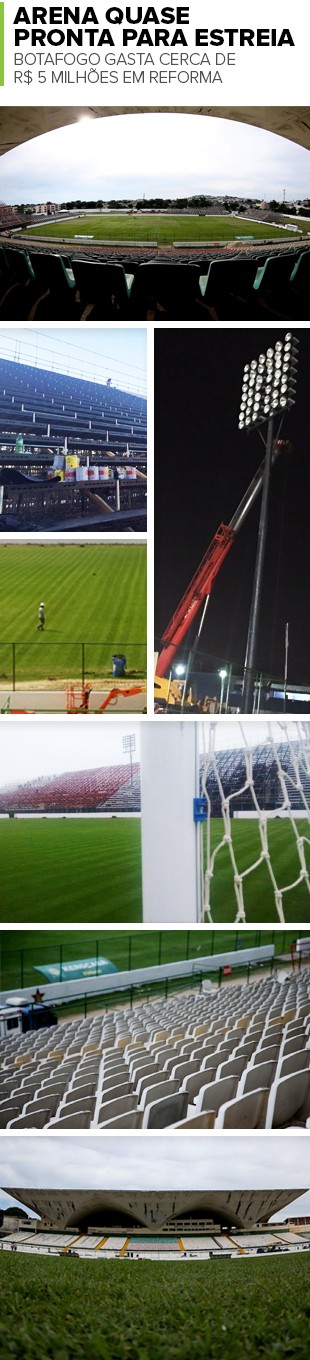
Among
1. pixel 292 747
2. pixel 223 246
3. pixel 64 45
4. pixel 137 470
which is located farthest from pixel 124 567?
pixel 64 45

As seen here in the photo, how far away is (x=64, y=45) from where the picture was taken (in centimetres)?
571

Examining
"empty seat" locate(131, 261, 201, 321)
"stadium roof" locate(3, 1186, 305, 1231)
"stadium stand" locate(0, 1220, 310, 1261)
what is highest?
"empty seat" locate(131, 261, 201, 321)

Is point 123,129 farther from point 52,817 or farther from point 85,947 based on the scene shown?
point 85,947

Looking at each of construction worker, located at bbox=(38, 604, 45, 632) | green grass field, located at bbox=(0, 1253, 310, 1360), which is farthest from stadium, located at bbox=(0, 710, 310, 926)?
green grass field, located at bbox=(0, 1253, 310, 1360)

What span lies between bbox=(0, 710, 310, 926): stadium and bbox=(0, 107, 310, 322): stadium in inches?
84.5

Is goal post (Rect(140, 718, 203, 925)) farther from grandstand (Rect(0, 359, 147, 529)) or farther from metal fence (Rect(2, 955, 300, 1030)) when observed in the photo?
metal fence (Rect(2, 955, 300, 1030))

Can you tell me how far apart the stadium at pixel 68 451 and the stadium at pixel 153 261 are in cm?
32

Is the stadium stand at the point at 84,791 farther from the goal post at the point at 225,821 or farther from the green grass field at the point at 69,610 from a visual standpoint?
the green grass field at the point at 69,610

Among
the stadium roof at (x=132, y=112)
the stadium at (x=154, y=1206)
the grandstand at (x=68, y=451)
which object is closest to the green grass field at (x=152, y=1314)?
the stadium at (x=154, y=1206)

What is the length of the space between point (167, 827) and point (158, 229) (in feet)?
10.4

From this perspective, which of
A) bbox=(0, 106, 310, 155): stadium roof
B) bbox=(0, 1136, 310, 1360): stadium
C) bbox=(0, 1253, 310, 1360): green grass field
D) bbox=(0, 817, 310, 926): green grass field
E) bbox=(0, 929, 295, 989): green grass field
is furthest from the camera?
bbox=(0, 929, 295, 989): green grass field

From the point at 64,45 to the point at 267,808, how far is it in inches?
157

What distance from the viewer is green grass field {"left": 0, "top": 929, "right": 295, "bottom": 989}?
22.3 ft

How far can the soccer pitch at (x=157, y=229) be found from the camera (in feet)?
19.6
